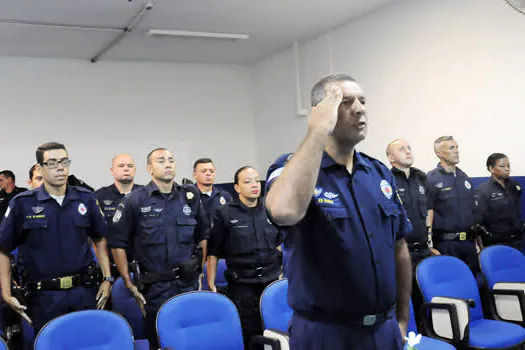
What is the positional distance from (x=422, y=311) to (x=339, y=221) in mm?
2244

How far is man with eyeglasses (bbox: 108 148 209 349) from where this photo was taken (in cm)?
348

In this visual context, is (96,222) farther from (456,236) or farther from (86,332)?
(456,236)

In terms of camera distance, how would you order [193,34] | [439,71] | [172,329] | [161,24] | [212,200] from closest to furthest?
[172,329] → [212,200] → [439,71] → [161,24] → [193,34]

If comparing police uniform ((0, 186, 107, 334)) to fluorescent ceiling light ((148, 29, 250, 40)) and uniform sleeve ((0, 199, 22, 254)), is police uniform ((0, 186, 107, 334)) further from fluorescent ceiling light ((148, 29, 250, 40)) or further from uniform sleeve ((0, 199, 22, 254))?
fluorescent ceiling light ((148, 29, 250, 40))

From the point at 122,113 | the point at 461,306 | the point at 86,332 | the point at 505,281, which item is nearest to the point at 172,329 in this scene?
the point at 86,332

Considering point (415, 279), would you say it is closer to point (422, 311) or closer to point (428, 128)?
point (422, 311)

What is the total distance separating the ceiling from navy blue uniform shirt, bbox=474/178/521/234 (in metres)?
Answer: 2.68

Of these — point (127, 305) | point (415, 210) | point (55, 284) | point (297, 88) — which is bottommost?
point (127, 305)

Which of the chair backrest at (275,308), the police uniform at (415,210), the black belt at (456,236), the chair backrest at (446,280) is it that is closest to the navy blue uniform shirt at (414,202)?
the police uniform at (415,210)

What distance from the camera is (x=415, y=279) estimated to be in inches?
155

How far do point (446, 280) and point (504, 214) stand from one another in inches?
71.3

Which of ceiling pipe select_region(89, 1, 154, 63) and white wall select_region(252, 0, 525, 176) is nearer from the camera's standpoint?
white wall select_region(252, 0, 525, 176)

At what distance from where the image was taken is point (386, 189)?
1.77 meters

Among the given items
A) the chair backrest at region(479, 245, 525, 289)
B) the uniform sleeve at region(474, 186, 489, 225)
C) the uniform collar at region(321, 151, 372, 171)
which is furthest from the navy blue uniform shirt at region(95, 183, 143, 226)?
the uniform collar at region(321, 151, 372, 171)
